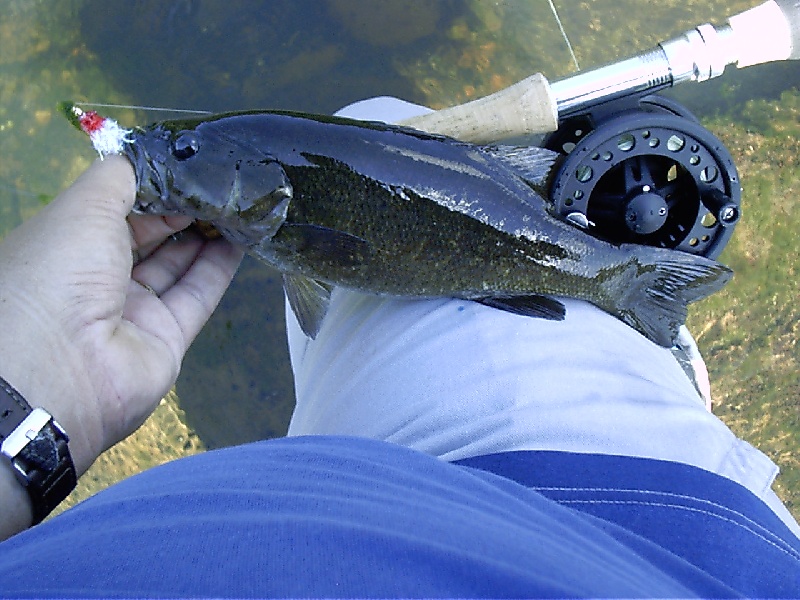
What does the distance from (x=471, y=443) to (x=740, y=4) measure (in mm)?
2328

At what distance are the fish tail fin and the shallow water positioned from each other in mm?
1011

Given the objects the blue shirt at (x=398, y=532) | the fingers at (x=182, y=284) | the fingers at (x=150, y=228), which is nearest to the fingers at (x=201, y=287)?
the fingers at (x=182, y=284)

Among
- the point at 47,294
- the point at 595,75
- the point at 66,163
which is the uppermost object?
the point at 66,163

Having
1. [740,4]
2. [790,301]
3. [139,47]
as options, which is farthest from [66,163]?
[790,301]

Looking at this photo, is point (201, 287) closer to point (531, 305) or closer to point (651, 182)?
point (531, 305)

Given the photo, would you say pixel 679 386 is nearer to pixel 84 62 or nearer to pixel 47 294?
pixel 47 294

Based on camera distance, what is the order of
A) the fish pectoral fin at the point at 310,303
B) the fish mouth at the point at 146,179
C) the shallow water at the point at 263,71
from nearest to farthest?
the fish mouth at the point at 146,179, the fish pectoral fin at the point at 310,303, the shallow water at the point at 263,71

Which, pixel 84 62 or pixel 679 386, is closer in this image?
pixel 679 386

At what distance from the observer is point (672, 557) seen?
2.94 feet

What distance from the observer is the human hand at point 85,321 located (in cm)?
115

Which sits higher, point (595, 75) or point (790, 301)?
point (595, 75)

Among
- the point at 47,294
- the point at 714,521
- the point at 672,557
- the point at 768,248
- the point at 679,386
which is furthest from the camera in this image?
the point at 768,248

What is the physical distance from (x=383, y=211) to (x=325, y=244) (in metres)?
0.17

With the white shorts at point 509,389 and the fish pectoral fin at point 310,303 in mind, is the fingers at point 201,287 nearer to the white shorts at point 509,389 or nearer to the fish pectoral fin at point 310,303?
the fish pectoral fin at point 310,303
